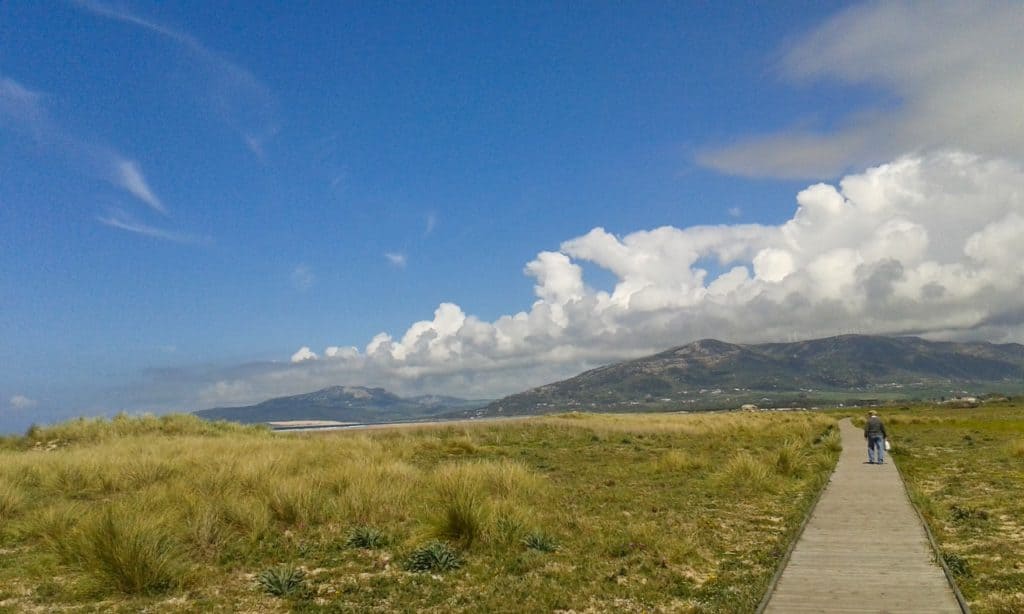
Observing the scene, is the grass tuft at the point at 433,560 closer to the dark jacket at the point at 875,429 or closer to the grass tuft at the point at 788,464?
the grass tuft at the point at 788,464

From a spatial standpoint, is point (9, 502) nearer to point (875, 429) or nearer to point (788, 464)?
point (788, 464)

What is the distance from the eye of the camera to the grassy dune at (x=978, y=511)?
Answer: 10.0 m

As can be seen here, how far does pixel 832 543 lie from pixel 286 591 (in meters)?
9.98

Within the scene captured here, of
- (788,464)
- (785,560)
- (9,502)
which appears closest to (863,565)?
(785,560)

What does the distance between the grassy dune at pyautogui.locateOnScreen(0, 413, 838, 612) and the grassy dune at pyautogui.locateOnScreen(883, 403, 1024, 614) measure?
2909 millimetres

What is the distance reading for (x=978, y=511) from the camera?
15.7 metres

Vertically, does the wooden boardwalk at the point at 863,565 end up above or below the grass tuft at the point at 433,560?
below

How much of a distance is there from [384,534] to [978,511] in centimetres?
1400

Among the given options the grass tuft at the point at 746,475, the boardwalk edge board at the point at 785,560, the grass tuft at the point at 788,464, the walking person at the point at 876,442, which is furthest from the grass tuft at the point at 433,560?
the walking person at the point at 876,442

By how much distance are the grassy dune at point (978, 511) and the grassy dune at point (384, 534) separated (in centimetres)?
291

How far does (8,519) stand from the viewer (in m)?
16.1

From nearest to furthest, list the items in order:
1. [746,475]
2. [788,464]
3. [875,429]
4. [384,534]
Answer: [384,534], [746,475], [788,464], [875,429]

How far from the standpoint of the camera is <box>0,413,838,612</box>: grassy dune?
10.4 metres

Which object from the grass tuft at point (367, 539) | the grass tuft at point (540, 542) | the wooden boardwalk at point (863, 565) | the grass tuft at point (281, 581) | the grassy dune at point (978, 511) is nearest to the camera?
the wooden boardwalk at point (863, 565)
